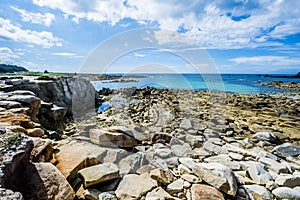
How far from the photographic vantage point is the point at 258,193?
357 centimetres

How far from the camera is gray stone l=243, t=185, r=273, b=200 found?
3512 mm

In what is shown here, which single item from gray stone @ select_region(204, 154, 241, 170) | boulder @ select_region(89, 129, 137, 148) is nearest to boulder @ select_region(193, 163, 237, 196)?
gray stone @ select_region(204, 154, 241, 170)

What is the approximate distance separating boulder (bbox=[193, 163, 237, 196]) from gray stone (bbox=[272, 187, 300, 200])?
82 centimetres

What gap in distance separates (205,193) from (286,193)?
161 cm

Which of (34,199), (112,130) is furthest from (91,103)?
(34,199)

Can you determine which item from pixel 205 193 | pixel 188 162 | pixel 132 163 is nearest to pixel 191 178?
pixel 205 193

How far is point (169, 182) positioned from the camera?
3.79 m

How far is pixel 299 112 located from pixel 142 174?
14038 millimetres

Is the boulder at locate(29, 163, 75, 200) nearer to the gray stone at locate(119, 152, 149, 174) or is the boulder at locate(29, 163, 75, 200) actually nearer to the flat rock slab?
the flat rock slab

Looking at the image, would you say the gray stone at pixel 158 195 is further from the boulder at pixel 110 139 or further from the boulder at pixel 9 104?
the boulder at pixel 9 104

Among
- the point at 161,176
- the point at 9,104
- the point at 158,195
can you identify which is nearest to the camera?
the point at 158,195

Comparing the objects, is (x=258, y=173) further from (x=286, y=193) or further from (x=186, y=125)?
(x=186, y=125)

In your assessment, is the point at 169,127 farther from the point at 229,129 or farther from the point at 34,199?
the point at 34,199

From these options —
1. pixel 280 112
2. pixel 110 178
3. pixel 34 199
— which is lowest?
pixel 280 112
